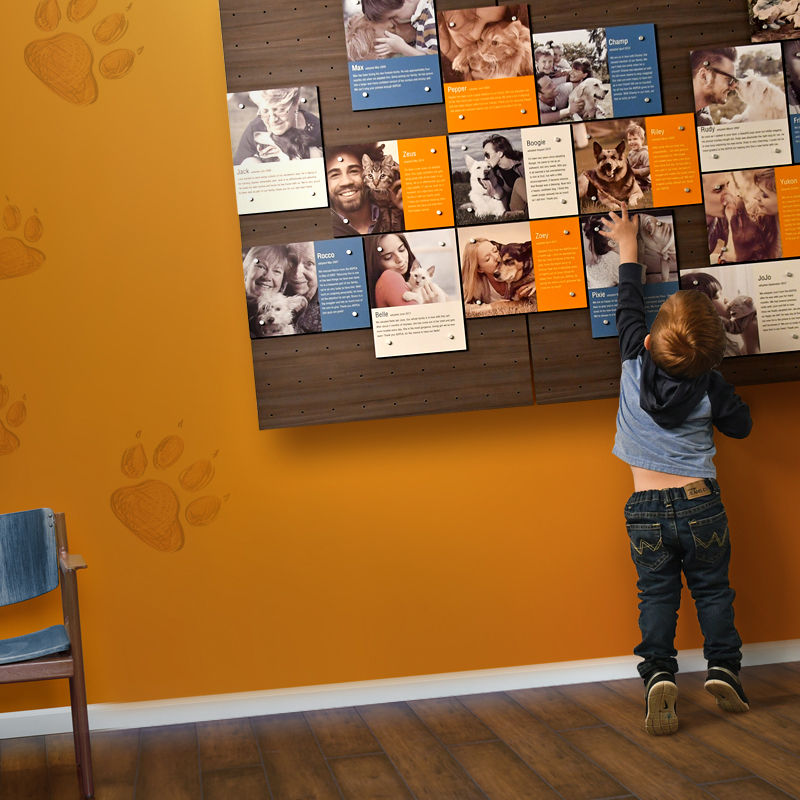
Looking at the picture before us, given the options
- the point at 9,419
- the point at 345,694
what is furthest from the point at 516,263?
the point at 9,419

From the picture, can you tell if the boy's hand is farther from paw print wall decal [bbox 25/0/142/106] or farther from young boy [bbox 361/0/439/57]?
paw print wall decal [bbox 25/0/142/106]

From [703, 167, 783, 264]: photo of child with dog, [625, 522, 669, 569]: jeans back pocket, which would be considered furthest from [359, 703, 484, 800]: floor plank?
[703, 167, 783, 264]: photo of child with dog

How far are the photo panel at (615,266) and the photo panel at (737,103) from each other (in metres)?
0.26

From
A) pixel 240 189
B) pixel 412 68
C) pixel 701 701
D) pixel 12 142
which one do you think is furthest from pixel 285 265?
pixel 701 701

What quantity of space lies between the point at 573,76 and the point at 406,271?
2.71 ft

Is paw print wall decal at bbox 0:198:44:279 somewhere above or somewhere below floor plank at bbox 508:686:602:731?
above

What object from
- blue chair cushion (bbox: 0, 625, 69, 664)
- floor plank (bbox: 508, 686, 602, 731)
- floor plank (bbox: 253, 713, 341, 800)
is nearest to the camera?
floor plank (bbox: 253, 713, 341, 800)

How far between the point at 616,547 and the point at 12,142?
239cm

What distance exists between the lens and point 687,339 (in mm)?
2574

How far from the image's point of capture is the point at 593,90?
2.97m

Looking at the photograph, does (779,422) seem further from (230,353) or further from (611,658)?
(230,353)

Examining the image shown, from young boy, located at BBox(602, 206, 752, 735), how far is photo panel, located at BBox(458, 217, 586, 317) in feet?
1.17

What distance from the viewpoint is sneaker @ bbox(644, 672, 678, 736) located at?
255cm

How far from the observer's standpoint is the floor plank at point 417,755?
2312mm
